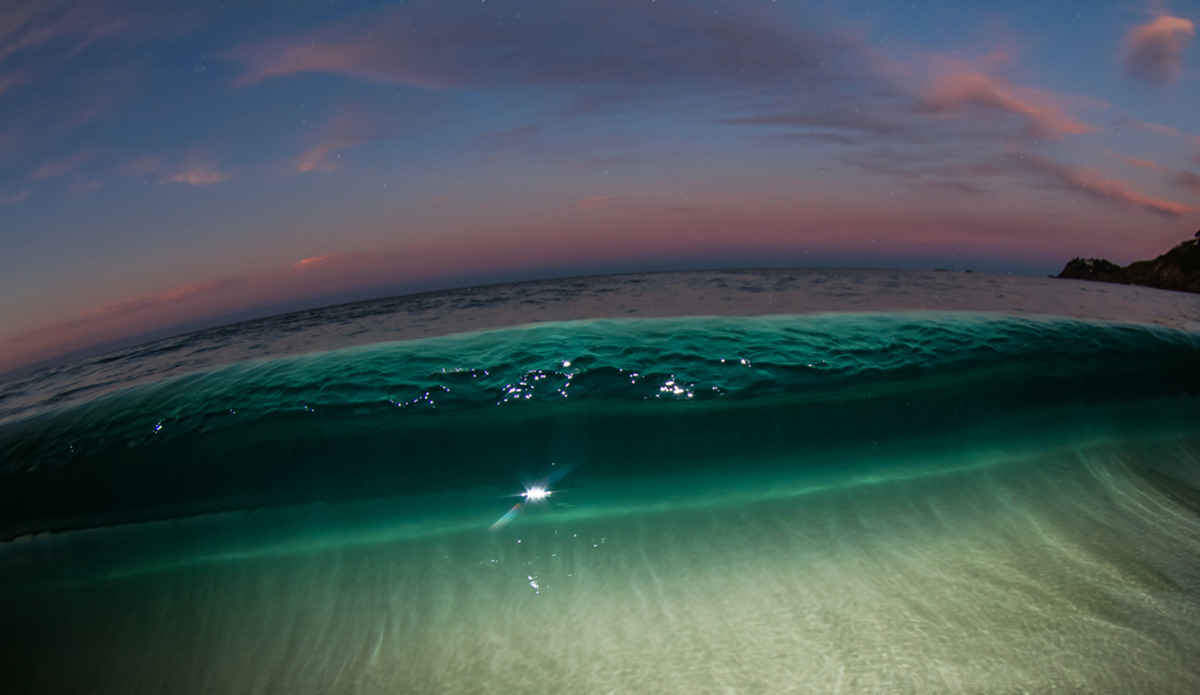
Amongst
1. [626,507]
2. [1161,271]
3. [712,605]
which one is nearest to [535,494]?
[626,507]

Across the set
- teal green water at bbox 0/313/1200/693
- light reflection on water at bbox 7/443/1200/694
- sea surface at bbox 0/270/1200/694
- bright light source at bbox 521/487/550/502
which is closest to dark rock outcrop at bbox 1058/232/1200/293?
sea surface at bbox 0/270/1200/694

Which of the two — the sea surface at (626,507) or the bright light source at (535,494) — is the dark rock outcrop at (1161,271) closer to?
the sea surface at (626,507)

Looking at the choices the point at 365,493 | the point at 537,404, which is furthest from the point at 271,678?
the point at 537,404

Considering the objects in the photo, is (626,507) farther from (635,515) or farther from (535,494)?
(535,494)

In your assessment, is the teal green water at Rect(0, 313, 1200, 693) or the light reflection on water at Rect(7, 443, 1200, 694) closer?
the light reflection on water at Rect(7, 443, 1200, 694)

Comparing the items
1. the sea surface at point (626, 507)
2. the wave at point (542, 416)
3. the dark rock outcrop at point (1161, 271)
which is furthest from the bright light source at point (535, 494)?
the dark rock outcrop at point (1161, 271)

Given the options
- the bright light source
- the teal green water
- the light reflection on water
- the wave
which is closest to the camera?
the light reflection on water

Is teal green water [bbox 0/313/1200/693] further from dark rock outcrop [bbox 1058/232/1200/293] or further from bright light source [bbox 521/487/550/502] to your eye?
dark rock outcrop [bbox 1058/232/1200/293]
